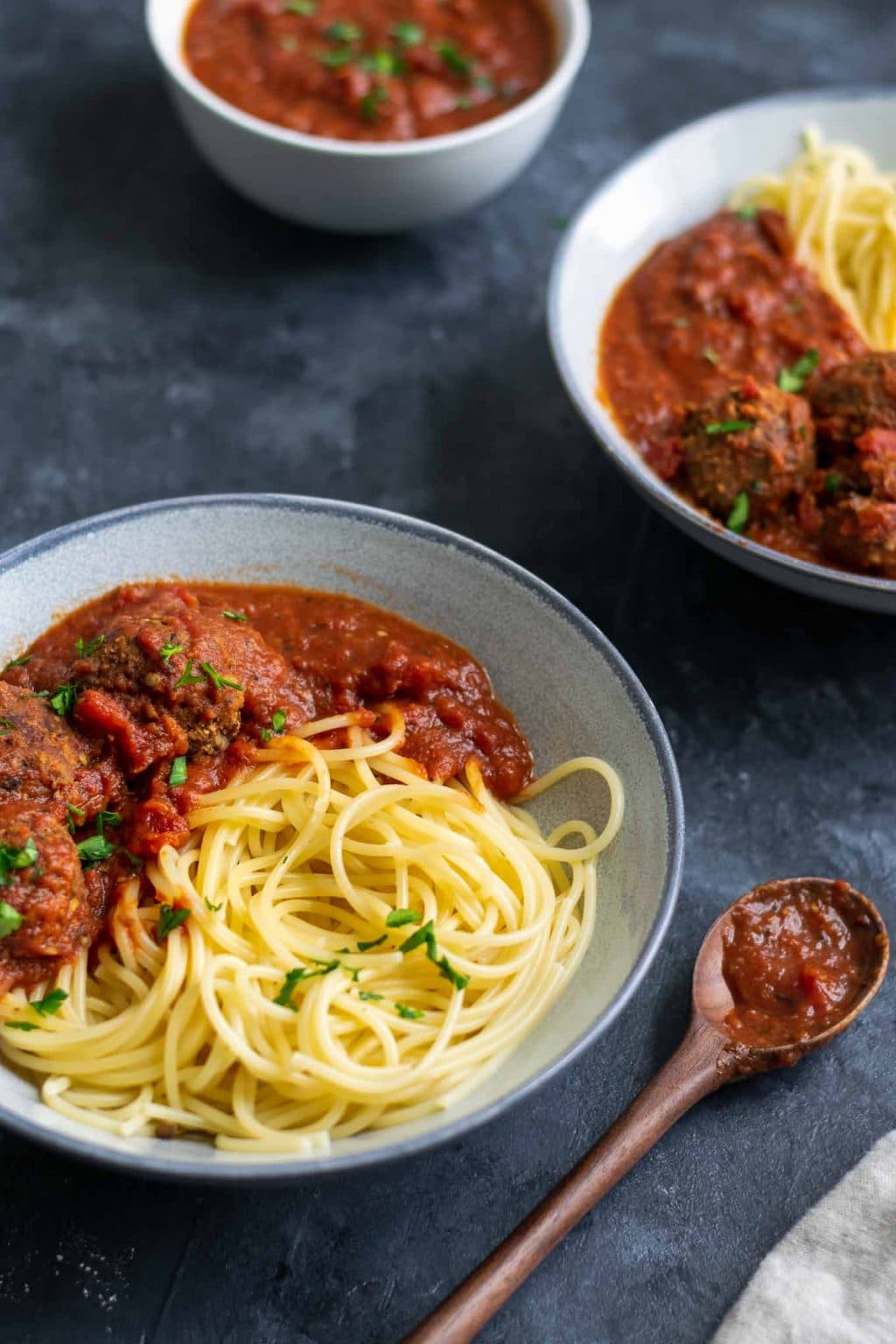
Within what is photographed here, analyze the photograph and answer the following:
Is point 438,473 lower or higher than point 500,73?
lower

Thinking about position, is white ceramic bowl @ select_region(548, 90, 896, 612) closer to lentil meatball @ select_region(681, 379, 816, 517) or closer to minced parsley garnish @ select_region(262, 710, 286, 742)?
lentil meatball @ select_region(681, 379, 816, 517)

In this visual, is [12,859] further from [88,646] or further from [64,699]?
[88,646]

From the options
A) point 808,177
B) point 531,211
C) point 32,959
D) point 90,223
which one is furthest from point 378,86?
point 32,959

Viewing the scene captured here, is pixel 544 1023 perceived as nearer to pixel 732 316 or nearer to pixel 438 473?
pixel 438 473

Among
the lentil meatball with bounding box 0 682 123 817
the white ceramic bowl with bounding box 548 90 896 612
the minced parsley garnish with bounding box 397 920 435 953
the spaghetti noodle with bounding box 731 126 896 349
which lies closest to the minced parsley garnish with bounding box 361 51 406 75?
the white ceramic bowl with bounding box 548 90 896 612

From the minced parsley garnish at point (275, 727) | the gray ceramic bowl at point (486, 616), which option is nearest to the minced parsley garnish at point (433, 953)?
the gray ceramic bowl at point (486, 616)

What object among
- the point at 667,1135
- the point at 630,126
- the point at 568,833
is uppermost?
the point at 630,126

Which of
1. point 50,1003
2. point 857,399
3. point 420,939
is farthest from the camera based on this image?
point 857,399

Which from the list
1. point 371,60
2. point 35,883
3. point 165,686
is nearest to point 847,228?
point 371,60
